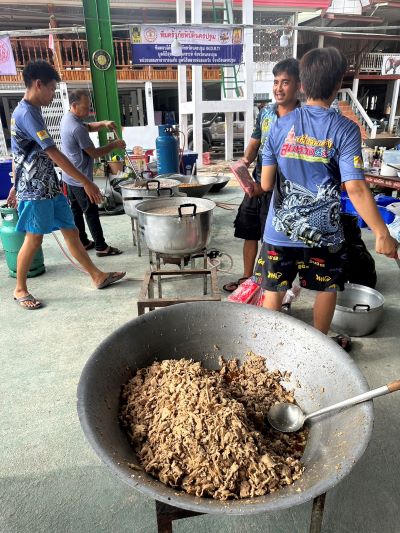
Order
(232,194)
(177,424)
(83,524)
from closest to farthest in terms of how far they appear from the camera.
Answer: (177,424) < (83,524) < (232,194)

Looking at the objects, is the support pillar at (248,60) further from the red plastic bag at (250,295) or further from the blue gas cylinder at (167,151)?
the red plastic bag at (250,295)

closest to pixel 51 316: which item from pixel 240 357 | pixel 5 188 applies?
pixel 240 357

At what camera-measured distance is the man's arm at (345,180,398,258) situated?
1.82 meters

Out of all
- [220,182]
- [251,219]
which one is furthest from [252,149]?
[220,182]

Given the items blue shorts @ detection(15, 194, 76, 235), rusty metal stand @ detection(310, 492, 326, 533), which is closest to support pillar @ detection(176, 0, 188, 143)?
blue shorts @ detection(15, 194, 76, 235)

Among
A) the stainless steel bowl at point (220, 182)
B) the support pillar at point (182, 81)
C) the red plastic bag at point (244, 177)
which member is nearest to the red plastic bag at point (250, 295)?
the red plastic bag at point (244, 177)

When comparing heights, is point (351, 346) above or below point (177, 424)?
below

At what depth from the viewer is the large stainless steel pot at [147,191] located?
148 inches

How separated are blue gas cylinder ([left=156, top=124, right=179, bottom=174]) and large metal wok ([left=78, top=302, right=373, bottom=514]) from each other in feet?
17.2

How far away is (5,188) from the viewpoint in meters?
6.80

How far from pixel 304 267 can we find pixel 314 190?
0.46 metres

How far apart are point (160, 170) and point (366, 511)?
19.4 ft

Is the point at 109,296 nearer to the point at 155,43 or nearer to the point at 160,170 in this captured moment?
the point at 160,170

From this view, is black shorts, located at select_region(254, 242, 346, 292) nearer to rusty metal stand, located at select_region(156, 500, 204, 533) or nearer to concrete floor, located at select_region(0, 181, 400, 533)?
concrete floor, located at select_region(0, 181, 400, 533)
